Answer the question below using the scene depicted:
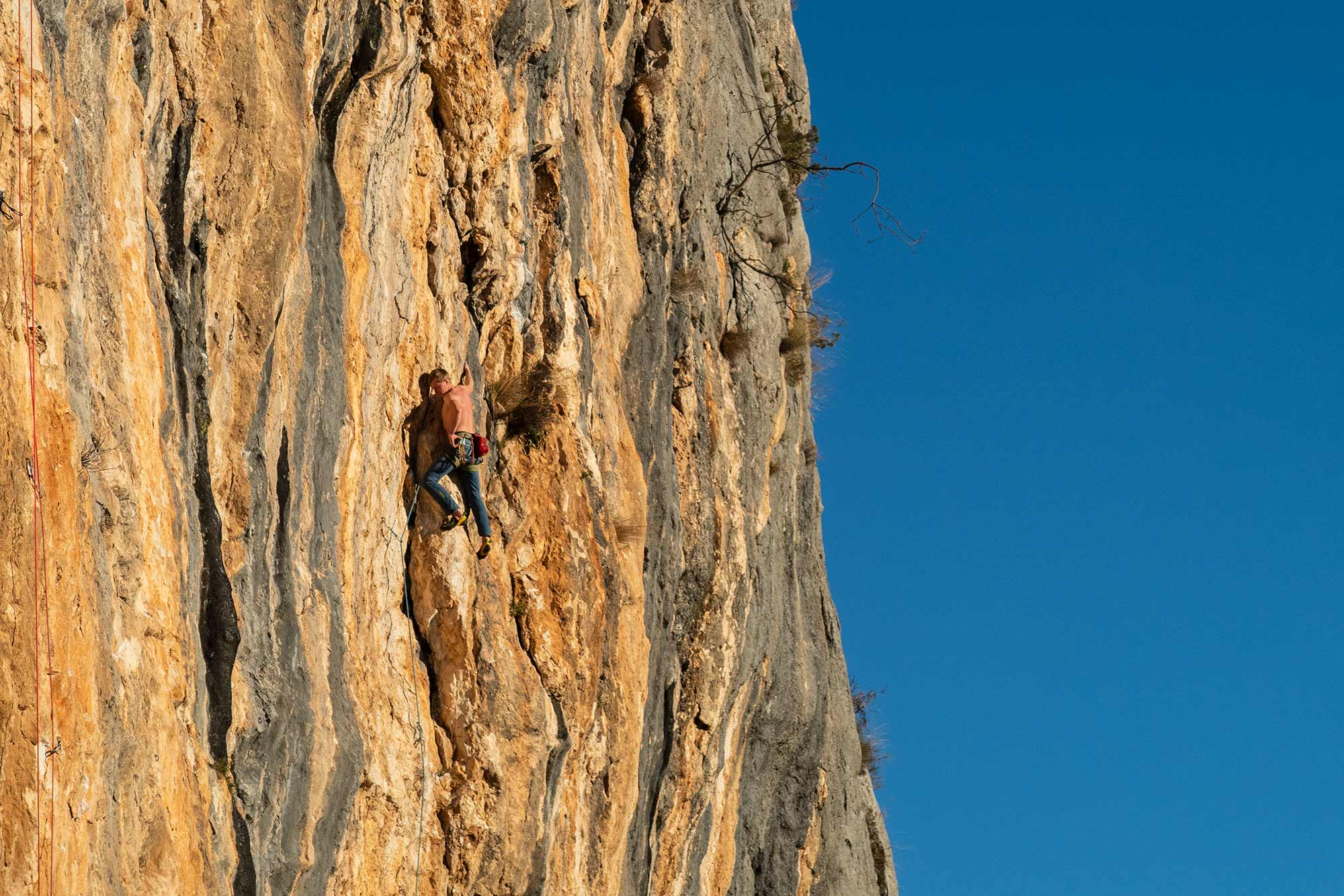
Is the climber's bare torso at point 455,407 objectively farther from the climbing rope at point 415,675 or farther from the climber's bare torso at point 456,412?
the climbing rope at point 415,675

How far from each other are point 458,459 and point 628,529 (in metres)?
2.64

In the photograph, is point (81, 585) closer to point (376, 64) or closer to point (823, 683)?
point (376, 64)

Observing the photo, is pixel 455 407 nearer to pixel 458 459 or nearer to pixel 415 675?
pixel 458 459

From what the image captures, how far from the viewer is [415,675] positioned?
11.2 m

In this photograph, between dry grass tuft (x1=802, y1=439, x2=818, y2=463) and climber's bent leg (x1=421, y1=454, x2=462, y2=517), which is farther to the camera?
Result: dry grass tuft (x1=802, y1=439, x2=818, y2=463)

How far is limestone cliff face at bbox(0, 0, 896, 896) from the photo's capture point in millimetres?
7414

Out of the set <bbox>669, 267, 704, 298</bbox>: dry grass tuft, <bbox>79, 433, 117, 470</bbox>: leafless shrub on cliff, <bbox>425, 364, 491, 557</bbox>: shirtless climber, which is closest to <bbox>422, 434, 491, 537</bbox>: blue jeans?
<bbox>425, 364, 491, 557</bbox>: shirtless climber

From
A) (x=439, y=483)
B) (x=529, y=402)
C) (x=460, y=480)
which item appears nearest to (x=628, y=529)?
(x=529, y=402)

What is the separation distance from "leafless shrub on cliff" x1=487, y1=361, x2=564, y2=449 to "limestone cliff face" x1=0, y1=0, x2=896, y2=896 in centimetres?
4

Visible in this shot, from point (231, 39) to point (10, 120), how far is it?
240cm

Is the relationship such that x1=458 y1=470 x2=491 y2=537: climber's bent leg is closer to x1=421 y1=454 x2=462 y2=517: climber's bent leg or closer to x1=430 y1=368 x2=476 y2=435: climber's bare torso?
x1=421 y1=454 x2=462 y2=517: climber's bent leg

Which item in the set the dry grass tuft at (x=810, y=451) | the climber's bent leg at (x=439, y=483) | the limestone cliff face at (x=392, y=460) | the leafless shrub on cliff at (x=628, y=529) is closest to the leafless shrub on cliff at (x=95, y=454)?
the limestone cliff face at (x=392, y=460)

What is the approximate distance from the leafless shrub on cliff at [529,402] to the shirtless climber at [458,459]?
80cm

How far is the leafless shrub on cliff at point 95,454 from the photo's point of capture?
24.2 ft
